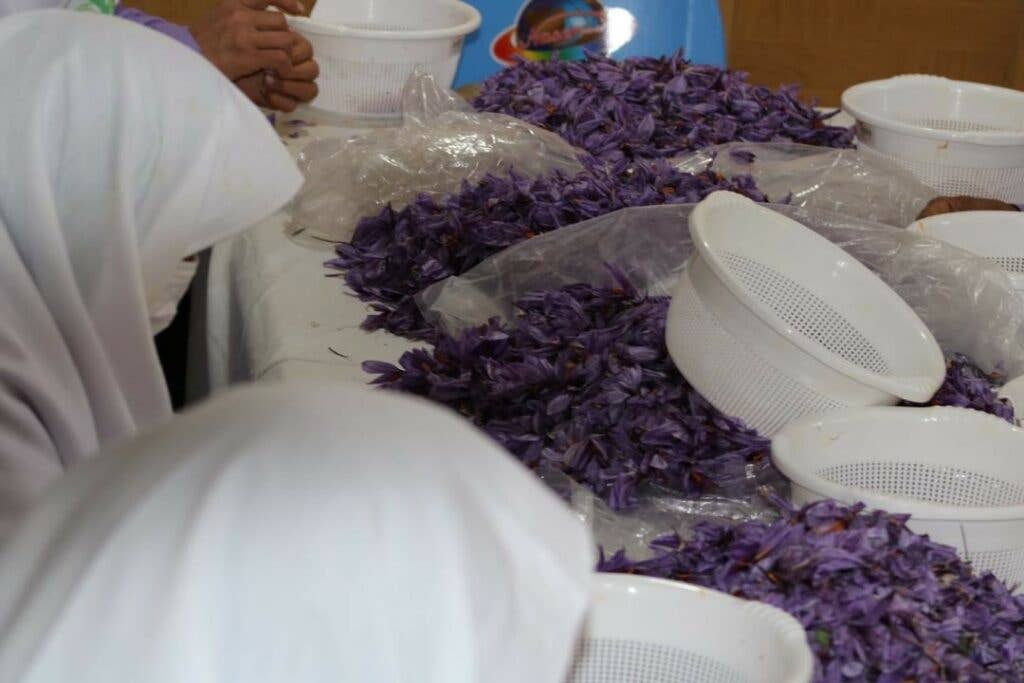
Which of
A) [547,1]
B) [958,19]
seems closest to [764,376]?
[547,1]

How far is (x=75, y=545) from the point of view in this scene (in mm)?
401

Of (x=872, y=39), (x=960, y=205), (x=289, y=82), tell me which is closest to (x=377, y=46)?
(x=289, y=82)

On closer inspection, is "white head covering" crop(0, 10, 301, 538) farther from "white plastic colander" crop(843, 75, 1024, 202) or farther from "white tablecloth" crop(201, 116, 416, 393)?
"white plastic colander" crop(843, 75, 1024, 202)

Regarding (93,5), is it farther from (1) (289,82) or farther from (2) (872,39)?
(2) (872,39)

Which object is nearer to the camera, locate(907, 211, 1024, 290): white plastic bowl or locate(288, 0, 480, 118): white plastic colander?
locate(907, 211, 1024, 290): white plastic bowl

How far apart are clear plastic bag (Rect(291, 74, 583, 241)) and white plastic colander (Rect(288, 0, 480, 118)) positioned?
0.30m

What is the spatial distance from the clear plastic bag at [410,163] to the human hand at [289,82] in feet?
1.05

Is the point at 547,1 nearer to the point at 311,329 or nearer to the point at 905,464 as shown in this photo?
the point at 311,329

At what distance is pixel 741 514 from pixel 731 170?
2.16 ft

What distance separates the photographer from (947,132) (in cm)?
157

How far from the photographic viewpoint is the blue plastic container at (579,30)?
2.27 meters

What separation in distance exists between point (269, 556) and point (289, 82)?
1.64 m

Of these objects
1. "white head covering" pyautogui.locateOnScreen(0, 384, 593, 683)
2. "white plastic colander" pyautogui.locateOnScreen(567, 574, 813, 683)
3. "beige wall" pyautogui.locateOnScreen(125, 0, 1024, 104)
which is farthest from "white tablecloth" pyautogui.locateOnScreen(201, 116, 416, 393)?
"beige wall" pyautogui.locateOnScreen(125, 0, 1024, 104)

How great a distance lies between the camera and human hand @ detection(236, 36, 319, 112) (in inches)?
76.0
